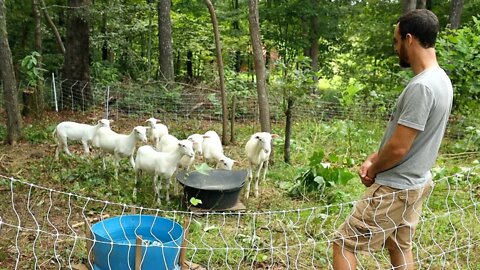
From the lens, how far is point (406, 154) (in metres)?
2.55

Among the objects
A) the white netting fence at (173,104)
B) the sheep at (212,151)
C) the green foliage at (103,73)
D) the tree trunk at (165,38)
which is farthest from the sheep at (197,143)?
the green foliage at (103,73)

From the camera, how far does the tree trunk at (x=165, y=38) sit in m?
13.2

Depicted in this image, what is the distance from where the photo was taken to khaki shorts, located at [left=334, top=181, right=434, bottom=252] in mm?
2639

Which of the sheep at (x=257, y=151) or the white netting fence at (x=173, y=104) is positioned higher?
the sheep at (x=257, y=151)

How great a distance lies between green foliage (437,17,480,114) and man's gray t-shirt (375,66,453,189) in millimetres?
6043

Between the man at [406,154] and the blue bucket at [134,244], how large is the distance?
3.63 ft

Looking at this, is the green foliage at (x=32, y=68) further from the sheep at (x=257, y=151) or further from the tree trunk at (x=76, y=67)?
the sheep at (x=257, y=151)

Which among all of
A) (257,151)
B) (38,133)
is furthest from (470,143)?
(38,133)

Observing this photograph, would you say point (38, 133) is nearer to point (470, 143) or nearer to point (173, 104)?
point (173, 104)

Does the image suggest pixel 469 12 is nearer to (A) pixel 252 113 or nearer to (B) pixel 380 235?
(A) pixel 252 113

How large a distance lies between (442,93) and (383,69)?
11979 mm

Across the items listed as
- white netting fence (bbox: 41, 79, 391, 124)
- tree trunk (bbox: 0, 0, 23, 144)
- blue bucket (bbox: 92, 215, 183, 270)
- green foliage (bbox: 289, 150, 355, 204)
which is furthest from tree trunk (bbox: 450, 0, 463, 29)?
blue bucket (bbox: 92, 215, 183, 270)

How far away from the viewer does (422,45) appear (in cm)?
251

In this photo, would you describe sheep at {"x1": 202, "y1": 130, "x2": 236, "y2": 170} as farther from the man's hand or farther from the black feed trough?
the man's hand
